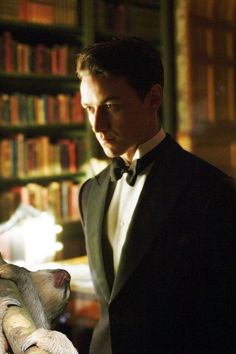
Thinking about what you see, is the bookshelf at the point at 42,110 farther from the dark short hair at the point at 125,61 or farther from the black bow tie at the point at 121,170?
the dark short hair at the point at 125,61

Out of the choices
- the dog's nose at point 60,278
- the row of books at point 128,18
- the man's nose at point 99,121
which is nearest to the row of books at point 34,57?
the row of books at point 128,18

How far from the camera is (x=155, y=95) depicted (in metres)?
1.06

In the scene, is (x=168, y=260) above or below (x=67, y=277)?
below

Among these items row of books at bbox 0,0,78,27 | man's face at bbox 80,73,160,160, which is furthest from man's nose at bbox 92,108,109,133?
row of books at bbox 0,0,78,27

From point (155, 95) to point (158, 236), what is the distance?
27cm

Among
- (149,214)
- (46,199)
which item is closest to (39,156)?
(46,199)

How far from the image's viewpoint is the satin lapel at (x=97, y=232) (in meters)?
1.15

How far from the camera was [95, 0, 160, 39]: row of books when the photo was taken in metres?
4.27

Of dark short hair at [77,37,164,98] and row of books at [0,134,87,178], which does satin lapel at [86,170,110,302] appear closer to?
dark short hair at [77,37,164,98]

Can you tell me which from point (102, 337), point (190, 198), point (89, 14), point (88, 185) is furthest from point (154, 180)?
point (89, 14)

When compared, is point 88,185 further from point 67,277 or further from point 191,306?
point 67,277

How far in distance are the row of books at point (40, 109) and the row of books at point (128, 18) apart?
1.95 ft

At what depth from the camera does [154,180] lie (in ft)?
3.77

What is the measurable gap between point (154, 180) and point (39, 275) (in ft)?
2.35
